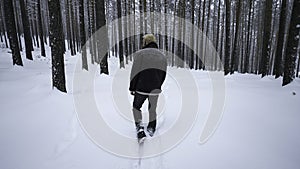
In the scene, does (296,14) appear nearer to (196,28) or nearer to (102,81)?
(102,81)

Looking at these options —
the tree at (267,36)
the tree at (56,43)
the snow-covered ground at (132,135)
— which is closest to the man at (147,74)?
the snow-covered ground at (132,135)

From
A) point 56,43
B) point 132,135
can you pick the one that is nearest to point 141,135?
point 132,135

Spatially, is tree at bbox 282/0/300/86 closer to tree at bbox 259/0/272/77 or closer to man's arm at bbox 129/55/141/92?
tree at bbox 259/0/272/77

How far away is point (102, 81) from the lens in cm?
897

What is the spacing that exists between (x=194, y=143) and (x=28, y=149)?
3.10m

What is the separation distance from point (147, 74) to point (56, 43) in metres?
3.49

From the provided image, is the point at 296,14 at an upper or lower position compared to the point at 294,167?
upper

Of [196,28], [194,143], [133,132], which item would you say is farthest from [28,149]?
[196,28]

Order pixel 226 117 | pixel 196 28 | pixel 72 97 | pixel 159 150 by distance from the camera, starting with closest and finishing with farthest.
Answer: pixel 159 150 < pixel 226 117 < pixel 72 97 < pixel 196 28

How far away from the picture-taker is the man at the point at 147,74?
3.87 m

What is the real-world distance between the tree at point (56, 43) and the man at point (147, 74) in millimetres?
3146

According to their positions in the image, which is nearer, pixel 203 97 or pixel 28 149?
pixel 28 149

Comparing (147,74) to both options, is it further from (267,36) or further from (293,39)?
(267,36)

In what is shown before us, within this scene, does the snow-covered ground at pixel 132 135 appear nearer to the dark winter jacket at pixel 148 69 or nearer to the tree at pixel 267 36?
the dark winter jacket at pixel 148 69
